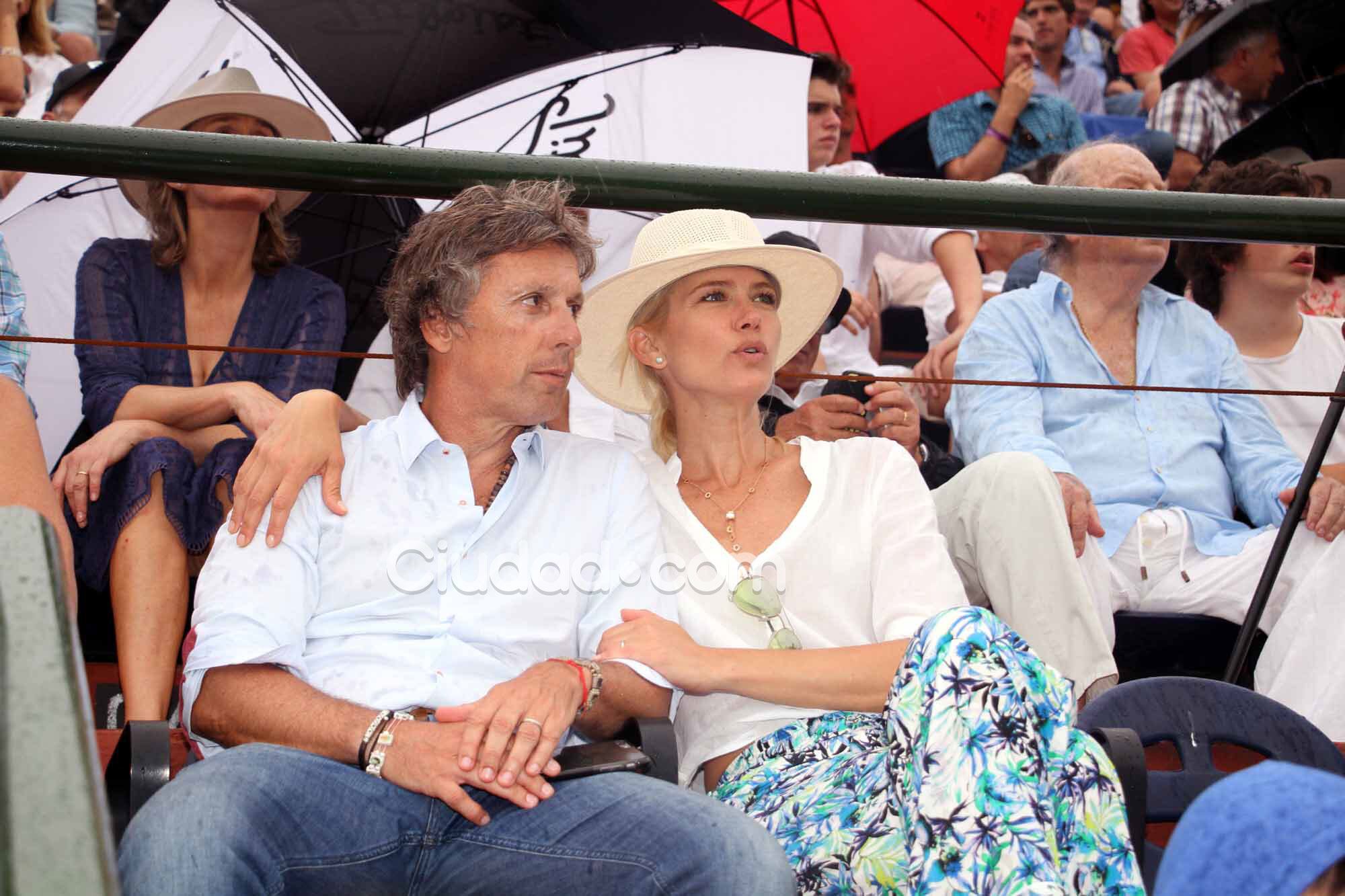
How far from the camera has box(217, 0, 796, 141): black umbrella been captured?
3.62m

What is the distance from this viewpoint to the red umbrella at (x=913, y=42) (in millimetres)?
4277

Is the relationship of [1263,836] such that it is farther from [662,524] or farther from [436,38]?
[436,38]

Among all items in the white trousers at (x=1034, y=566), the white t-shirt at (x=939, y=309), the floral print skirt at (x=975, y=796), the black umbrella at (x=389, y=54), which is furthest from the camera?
the white t-shirt at (x=939, y=309)

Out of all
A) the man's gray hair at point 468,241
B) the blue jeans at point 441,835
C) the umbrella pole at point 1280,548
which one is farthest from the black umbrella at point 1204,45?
the blue jeans at point 441,835

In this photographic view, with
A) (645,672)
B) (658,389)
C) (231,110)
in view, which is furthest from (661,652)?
(231,110)

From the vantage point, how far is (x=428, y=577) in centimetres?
212

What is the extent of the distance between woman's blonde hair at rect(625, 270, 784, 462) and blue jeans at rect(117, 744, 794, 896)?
2.86ft

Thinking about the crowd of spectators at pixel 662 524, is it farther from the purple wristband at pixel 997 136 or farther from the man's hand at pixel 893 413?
the purple wristband at pixel 997 136

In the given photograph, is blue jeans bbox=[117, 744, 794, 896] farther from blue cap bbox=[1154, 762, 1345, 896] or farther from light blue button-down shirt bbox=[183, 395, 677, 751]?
blue cap bbox=[1154, 762, 1345, 896]

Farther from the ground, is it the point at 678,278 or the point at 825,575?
the point at 678,278

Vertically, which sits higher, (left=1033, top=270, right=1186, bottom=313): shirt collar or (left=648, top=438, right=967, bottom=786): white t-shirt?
(left=1033, top=270, right=1186, bottom=313): shirt collar

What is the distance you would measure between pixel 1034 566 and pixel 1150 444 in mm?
743

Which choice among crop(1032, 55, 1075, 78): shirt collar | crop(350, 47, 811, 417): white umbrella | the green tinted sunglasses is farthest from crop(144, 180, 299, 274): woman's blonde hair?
crop(1032, 55, 1075, 78): shirt collar

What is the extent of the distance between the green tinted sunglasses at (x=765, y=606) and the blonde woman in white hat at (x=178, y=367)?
927 millimetres
